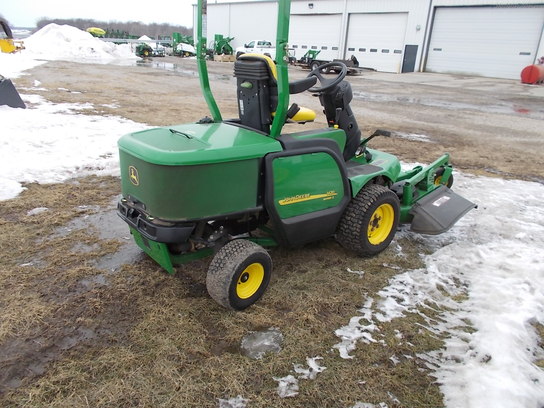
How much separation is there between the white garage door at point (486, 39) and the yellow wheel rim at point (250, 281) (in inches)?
953

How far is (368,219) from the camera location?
3.38m

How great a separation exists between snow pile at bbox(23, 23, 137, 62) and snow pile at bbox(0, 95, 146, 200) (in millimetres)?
22978

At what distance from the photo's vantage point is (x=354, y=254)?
362cm

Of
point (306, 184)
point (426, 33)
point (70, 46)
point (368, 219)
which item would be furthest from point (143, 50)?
point (306, 184)

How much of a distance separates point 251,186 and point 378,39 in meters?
27.4

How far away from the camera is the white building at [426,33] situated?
22.1 metres

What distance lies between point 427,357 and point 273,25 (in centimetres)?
3521

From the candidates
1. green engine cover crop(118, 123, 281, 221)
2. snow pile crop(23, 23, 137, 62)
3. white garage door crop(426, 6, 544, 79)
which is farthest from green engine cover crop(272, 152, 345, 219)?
snow pile crop(23, 23, 137, 62)

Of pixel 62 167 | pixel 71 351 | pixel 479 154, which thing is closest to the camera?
pixel 71 351

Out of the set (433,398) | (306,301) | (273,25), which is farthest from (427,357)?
(273,25)

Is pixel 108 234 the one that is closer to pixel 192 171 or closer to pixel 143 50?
pixel 192 171

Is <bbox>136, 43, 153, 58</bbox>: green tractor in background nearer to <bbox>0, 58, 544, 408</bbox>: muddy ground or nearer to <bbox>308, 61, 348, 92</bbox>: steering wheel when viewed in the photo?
<bbox>0, 58, 544, 408</bbox>: muddy ground

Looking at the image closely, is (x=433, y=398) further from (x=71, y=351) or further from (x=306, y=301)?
(x=71, y=351)

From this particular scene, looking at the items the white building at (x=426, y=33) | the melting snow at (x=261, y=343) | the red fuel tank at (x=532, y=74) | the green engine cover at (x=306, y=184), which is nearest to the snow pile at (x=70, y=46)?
the white building at (x=426, y=33)
